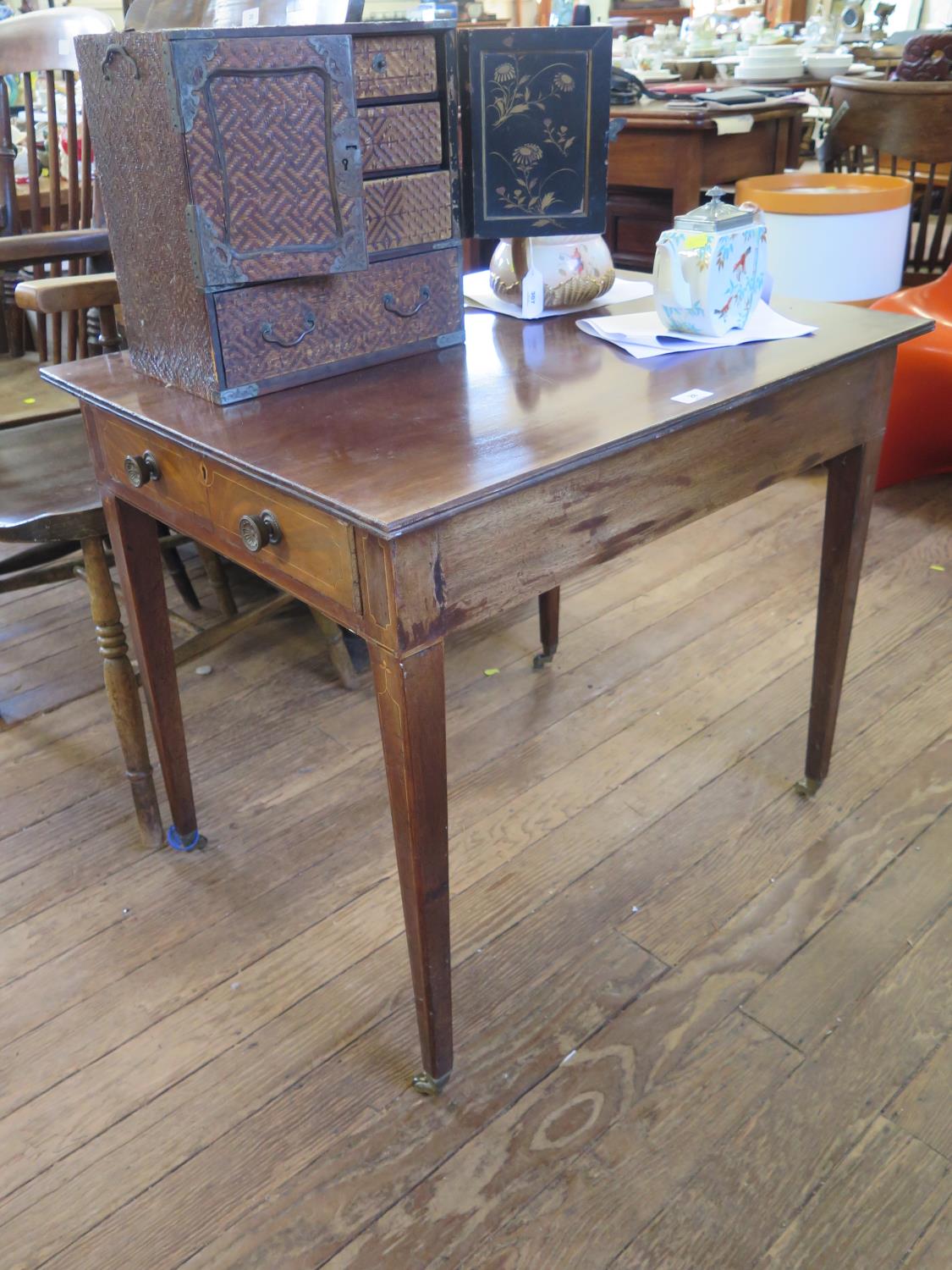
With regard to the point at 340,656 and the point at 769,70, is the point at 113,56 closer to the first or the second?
the point at 340,656

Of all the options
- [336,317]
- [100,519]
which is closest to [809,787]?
[336,317]

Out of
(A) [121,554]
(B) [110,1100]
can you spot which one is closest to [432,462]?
(A) [121,554]

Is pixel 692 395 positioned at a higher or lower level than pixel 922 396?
higher

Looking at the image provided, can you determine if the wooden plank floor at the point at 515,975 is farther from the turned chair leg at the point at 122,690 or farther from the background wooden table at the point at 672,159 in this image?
the background wooden table at the point at 672,159

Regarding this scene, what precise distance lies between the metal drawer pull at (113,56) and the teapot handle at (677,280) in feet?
1.91

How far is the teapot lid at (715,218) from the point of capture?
1182mm

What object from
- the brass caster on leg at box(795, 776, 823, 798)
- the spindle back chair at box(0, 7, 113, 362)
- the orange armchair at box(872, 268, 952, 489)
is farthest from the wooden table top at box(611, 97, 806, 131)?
the brass caster on leg at box(795, 776, 823, 798)

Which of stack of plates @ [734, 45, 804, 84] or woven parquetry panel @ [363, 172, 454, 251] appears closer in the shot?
woven parquetry panel @ [363, 172, 454, 251]

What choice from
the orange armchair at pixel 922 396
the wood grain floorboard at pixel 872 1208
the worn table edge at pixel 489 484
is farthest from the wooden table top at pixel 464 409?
the orange armchair at pixel 922 396

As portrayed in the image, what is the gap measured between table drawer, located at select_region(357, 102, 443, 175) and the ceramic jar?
0.69 feet

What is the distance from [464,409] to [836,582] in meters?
0.65

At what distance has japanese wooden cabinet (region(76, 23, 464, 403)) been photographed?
1000 mm

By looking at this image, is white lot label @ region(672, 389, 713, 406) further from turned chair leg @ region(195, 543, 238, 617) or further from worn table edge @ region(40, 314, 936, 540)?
turned chair leg @ region(195, 543, 238, 617)

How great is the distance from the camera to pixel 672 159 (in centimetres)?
289
